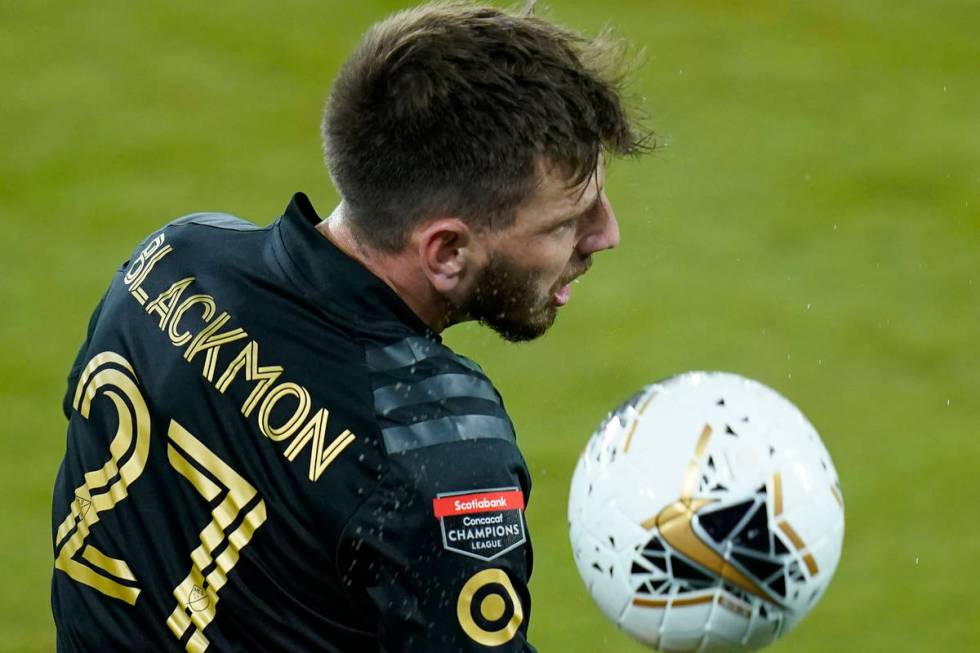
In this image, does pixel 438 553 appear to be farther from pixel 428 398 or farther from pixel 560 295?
pixel 560 295

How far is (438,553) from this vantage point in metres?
3.09

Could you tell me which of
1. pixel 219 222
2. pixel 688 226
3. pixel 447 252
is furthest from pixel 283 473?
pixel 688 226

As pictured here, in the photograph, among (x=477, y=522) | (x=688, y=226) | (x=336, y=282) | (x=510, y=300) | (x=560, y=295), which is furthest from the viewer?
(x=688, y=226)

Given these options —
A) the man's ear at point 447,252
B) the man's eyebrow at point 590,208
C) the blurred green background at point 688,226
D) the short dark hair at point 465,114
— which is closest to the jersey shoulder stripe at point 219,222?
the short dark hair at point 465,114

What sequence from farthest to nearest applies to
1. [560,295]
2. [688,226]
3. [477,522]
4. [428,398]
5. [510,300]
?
[688,226], [560,295], [510,300], [428,398], [477,522]

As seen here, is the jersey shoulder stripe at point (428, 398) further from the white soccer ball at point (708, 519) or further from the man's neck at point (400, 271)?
the white soccer ball at point (708, 519)

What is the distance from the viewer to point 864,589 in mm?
6402

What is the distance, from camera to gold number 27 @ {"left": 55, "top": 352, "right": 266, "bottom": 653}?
327 cm

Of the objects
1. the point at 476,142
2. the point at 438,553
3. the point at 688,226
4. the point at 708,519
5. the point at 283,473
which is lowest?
the point at 688,226

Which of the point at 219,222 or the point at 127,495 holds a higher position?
the point at 219,222

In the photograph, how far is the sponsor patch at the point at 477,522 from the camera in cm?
308

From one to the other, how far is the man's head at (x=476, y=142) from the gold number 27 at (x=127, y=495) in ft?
1.82

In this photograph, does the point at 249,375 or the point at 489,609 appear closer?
the point at 489,609

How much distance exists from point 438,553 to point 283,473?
348mm
